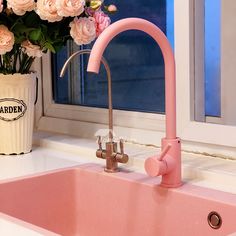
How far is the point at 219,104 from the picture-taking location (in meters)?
1.58

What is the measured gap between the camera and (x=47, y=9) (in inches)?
57.3

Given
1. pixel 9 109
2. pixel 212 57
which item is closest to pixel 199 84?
pixel 212 57

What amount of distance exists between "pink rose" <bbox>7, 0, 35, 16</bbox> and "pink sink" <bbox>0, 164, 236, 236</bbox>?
0.44 meters

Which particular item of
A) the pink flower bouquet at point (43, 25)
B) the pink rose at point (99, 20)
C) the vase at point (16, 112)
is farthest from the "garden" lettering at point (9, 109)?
the pink rose at point (99, 20)

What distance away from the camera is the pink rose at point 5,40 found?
1515 millimetres

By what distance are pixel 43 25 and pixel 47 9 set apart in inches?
4.1

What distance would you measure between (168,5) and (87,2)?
26 centimetres

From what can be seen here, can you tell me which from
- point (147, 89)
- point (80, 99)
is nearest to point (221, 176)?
point (147, 89)

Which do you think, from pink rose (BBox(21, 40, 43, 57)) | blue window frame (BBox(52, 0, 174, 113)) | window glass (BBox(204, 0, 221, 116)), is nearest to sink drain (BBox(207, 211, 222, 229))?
window glass (BBox(204, 0, 221, 116))

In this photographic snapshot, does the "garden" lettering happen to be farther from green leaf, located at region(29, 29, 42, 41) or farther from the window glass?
the window glass

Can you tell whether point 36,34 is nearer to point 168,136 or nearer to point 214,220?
point 168,136

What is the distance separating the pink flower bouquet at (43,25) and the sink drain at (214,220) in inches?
25.3

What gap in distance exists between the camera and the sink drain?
1105mm

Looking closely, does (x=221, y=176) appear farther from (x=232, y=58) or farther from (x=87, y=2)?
(x=87, y=2)
